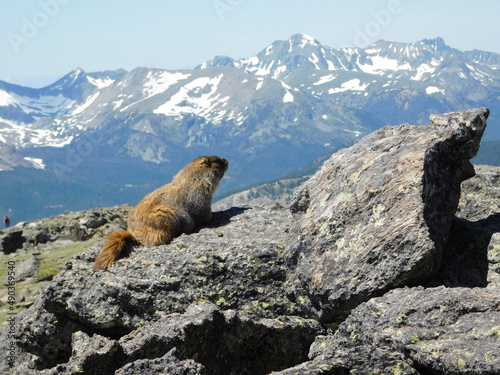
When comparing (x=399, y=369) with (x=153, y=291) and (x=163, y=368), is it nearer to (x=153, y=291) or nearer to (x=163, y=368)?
(x=163, y=368)

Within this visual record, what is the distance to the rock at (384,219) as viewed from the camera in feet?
35.3

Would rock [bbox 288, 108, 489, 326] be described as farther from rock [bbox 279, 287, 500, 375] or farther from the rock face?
rock [bbox 279, 287, 500, 375]

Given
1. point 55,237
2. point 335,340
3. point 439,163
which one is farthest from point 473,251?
point 55,237

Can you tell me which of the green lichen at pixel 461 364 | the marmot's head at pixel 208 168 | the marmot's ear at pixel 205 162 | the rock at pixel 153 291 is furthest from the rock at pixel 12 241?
the green lichen at pixel 461 364

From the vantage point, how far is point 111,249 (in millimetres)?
14109

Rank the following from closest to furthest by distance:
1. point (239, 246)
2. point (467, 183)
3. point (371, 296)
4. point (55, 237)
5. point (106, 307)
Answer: point (371, 296) → point (106, 307) → point (239, 246) → point (467, 183) → point (55, 237)

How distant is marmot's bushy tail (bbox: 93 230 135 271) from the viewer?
547 inches

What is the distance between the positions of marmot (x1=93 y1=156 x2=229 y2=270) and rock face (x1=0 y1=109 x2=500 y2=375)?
529mm

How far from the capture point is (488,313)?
29.8 ft

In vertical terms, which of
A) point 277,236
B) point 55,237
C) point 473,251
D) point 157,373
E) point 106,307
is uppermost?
point 55,237

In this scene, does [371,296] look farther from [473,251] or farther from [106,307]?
[106,307]

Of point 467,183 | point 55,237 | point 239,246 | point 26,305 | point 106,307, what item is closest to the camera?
point 106,307

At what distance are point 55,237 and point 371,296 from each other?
4311 centimetres

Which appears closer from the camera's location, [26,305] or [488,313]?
[488,313]
